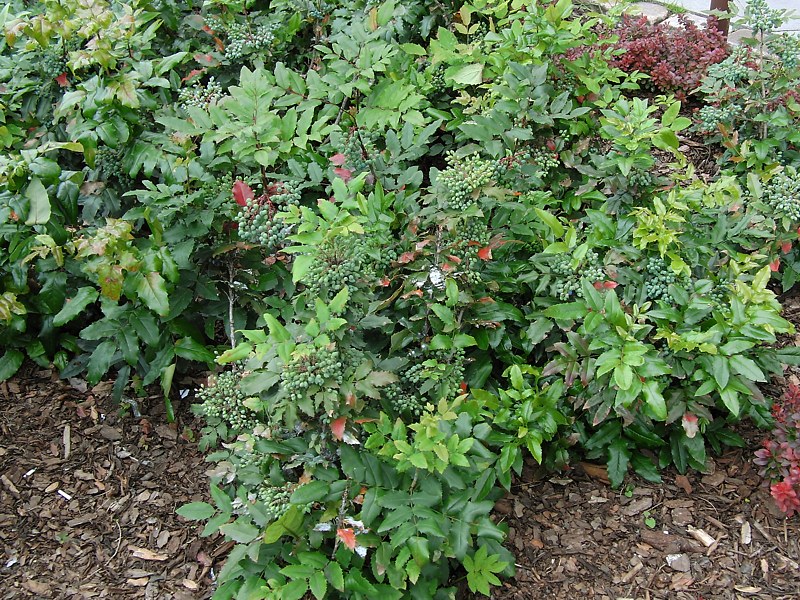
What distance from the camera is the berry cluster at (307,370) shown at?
2084mm

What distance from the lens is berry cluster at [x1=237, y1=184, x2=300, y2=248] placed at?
2.51 meters

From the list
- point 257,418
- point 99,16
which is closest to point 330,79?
point 99,16

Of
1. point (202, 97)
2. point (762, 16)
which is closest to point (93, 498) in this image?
point (202, 97)

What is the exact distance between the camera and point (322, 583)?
2.04m

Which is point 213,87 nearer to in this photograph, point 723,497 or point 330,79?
point 330,79

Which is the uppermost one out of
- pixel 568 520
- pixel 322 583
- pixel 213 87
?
pixel 213 87

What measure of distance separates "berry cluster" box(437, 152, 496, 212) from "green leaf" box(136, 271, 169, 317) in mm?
1038

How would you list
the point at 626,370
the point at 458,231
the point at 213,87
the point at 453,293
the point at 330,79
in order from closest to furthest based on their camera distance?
1. the point at 626,370
2. the point at 453,293
3. the point at 458,231
4. the point at 330,79
5. the point at 213,87

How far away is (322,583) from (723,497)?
154 cm

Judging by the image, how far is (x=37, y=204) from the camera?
260cm

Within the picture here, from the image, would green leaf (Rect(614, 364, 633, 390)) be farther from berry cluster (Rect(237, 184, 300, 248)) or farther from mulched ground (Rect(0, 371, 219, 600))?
mulched ground (Rect(0, 371, 219, 600))

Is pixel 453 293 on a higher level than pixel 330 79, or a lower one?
lower

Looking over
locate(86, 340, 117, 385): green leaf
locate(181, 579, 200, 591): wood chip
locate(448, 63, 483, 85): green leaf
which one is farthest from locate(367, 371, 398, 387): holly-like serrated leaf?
locate(448, 63, 483, 85): green leaf

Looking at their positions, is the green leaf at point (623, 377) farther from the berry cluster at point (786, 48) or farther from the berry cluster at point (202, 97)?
the berry cluster at point (786, 48)
